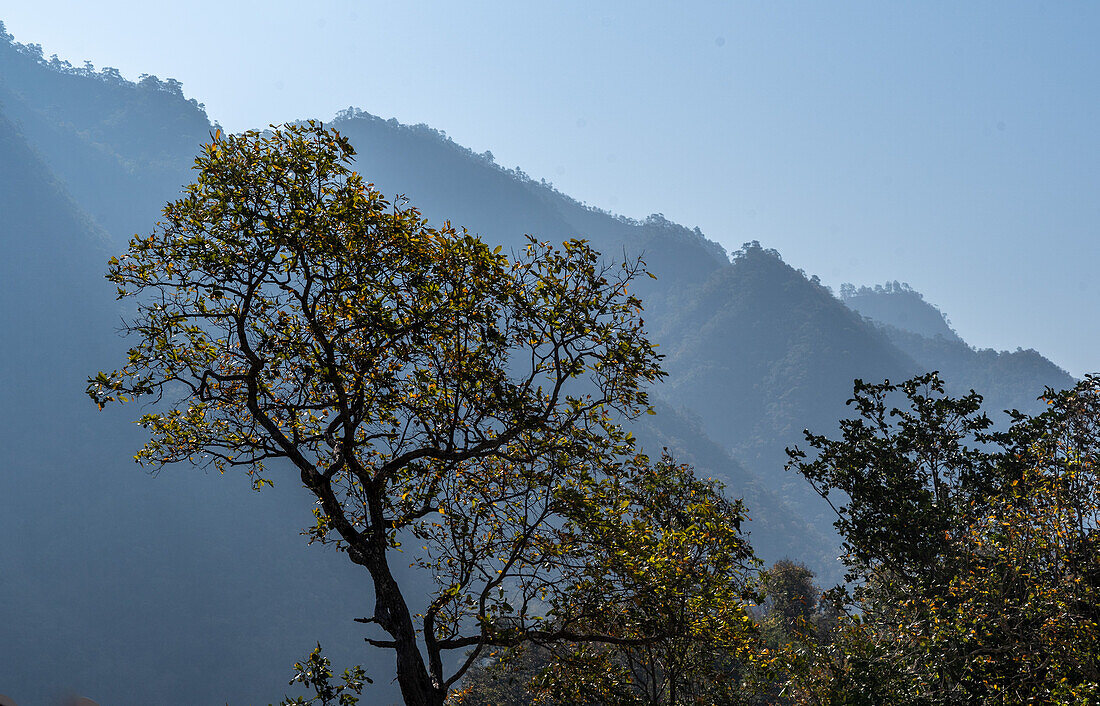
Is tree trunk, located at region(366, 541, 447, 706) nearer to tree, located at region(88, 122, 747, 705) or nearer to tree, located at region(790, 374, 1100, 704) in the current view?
tree, located at region(88, 122, 747, 705)

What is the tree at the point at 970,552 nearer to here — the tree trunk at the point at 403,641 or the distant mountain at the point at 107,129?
the tree trunk at the point at 403,641

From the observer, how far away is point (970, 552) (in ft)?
35.2

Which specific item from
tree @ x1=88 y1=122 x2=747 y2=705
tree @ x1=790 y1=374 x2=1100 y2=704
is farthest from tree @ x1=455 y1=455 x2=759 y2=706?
tree @ x1=790 y1=374 x2=1100 y2=704

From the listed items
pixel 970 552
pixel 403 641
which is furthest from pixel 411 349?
pixel 970 552

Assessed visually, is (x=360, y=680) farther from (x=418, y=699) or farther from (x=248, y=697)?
(x=248, y=697)

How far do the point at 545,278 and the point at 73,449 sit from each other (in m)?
117

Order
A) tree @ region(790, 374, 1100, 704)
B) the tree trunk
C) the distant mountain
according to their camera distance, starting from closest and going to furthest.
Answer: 1. the tree trunk
2. tree @ region(790, 374, 1100, 704)
3. the distant mountain

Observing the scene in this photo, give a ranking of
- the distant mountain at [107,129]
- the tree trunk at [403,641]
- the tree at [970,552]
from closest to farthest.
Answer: the tree trunk at [403,641] → the tree at [970,552] → the distant mountain at [107,129]

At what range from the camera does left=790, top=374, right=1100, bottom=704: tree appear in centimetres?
880

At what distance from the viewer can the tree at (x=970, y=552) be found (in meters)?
8.80

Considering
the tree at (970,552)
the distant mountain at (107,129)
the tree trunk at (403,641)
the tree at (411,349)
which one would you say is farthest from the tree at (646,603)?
the distant mountain at (107,129)

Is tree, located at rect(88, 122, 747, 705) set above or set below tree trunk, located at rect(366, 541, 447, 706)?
above

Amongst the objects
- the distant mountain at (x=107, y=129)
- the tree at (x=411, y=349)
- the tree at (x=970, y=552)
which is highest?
the distant mountain at (x=107, y=129)

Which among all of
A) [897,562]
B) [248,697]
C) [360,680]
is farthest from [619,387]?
[248,697]
